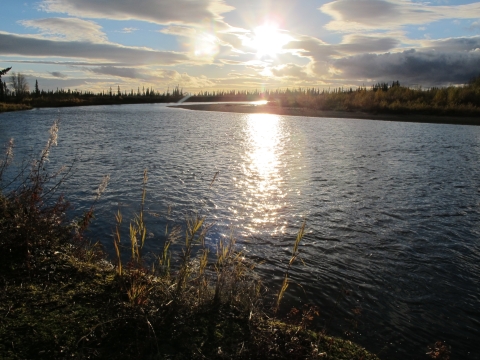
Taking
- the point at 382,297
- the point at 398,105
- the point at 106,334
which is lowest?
the point at 382,297

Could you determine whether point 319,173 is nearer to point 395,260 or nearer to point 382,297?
point 395,260

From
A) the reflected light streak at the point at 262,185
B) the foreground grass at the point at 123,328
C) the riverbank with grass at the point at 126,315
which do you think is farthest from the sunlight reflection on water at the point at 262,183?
the foreground grass at the point at 123,328

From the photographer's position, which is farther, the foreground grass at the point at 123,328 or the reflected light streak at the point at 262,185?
the reflected light streak at the point at 262,185

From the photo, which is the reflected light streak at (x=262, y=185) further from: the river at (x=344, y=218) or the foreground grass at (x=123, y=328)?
the foreground grass at (x=123, y=328)

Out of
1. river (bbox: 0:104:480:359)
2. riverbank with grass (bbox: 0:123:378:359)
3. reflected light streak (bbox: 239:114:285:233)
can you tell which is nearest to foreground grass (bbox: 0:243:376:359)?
riverbank with grass (bbox: 0:123:378:359)

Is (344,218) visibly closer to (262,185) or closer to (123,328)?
(262,185)

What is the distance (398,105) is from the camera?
61.8 m

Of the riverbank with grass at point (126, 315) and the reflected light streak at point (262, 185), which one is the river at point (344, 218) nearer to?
the reflected light streak at point (262, 185)

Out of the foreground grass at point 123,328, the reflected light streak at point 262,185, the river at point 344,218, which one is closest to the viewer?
the foreground grass at point 123,328

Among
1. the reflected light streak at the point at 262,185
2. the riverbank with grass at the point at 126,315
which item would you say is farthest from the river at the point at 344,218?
the riverbank with grass at the point at 126,315

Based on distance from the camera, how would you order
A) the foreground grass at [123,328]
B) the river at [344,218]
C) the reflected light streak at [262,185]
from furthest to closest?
the reflected light streak at [262,185]
the river at [344,218]
the foreground grass at [123,328]

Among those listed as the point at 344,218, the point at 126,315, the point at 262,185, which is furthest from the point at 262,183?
the point at 126,315

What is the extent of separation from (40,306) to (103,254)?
10.1 ft

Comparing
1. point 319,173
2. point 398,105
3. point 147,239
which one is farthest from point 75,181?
point 398,105
